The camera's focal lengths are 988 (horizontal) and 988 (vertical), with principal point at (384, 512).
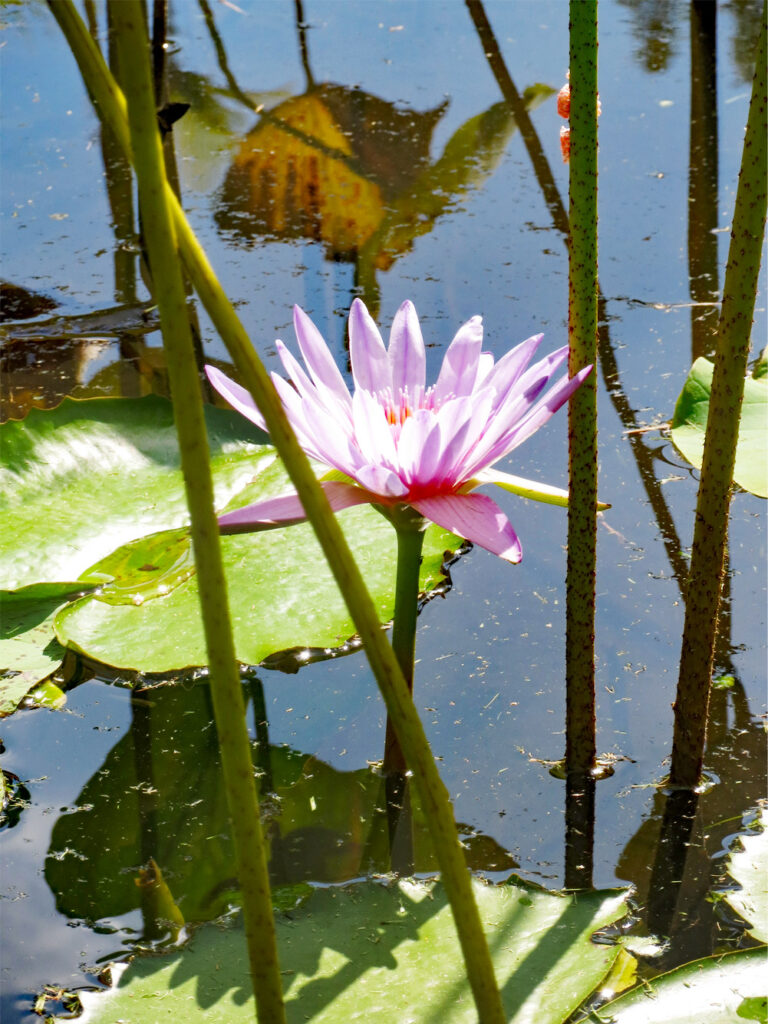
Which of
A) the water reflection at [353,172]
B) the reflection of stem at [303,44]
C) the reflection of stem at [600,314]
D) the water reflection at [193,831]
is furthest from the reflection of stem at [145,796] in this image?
the reflection of stem at [303,44]

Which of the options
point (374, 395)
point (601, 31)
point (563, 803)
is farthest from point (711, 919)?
point (601, 31)

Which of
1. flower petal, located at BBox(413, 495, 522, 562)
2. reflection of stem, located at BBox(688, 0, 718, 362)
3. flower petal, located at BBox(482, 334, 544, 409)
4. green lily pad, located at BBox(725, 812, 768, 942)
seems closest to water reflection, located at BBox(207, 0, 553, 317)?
reflection of stem, located at BBox(688, 0, 718, 362)

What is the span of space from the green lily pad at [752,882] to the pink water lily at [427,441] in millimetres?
375

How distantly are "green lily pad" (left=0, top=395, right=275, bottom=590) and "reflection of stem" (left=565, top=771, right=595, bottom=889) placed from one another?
0.66 meters

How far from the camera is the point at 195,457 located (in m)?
0.44

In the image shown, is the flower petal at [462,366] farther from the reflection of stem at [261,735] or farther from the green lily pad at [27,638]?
the green lily pad at [27,638]

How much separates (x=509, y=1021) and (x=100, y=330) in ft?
5.33

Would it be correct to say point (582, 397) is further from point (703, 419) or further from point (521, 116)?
point (521, 116)

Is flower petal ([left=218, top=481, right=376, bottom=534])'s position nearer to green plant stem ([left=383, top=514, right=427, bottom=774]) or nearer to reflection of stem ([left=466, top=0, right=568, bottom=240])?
green plant stem ([left=383, top=514, right=427, bottom=774])

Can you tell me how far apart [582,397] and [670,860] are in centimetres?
48

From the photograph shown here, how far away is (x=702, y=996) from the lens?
79 cm

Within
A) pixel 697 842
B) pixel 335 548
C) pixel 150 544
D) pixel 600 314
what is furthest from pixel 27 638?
pixel 600 314

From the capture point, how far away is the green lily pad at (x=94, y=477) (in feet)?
4.45

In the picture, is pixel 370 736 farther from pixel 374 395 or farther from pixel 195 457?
pixel 195 457
